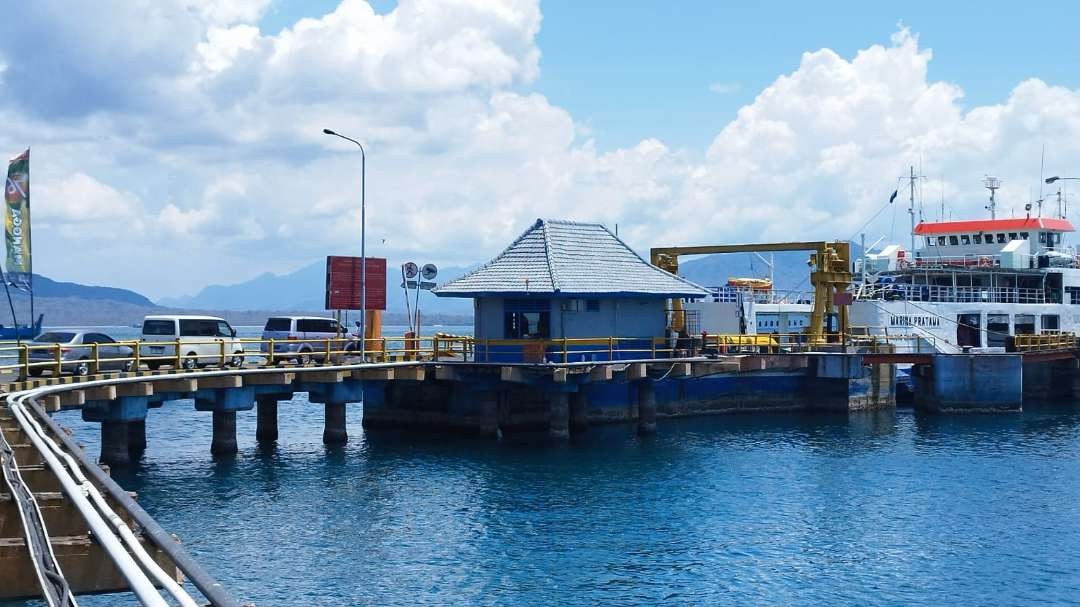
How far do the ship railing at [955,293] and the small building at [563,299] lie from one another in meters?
23.8

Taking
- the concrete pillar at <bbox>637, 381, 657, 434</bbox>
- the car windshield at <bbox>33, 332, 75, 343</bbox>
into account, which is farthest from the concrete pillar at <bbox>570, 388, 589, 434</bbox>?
the car windshield at <bbox>33, 332, 75, 343</bbox>

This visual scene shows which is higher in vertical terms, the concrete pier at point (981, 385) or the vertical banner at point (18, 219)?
the vertical banner at point (18, 219)

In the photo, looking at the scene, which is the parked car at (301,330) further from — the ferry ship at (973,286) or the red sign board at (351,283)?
the ferry ship at (973,286)

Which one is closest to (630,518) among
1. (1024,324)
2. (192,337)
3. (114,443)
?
(114,443)

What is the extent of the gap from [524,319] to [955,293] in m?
36.6

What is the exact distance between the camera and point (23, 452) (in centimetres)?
1766

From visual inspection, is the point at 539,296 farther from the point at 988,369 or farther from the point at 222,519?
the point at 988,369

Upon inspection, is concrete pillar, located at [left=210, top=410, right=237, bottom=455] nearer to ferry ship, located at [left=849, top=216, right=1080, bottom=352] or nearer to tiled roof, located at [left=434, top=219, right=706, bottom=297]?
tiled roof, located at [left=434, top=219, right=706, bottom=297]

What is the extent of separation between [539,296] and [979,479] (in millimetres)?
17858

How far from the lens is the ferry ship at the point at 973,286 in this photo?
63.2m

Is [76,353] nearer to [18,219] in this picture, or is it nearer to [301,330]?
[18,219]

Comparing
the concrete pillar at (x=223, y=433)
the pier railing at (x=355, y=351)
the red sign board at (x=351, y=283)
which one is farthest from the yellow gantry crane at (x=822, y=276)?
the concrete pillar at (x=223, y=433)

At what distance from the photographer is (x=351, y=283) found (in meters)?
48.8

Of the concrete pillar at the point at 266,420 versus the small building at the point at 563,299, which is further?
the concrete pillar at the point at 266,420
